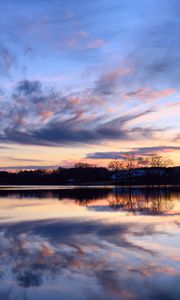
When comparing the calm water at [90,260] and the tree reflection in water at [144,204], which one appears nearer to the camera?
the calm water at [90,260]

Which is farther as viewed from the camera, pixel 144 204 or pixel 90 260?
pixel 144 204

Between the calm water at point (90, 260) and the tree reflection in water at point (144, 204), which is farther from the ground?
the tree reflection in water at point (144, 204)

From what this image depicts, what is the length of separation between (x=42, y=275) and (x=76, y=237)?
5.90 m

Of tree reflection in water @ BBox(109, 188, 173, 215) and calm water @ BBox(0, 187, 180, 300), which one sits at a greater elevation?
tree reflection in water @ BBox(109, 188, 173, 215)

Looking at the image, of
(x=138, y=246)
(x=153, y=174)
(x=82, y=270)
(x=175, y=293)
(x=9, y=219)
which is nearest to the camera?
(x=175, y=293)

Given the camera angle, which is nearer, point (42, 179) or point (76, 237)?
point (76, 237)

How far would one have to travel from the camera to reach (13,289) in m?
8.03

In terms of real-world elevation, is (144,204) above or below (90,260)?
above

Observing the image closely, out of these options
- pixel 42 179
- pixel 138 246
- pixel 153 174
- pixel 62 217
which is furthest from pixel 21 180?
pixel 138 246

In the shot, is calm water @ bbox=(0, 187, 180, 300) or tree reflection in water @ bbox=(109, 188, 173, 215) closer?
calm water @ bbox=(0, 187, 180, 300)

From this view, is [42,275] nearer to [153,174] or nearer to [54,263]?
[54,263]

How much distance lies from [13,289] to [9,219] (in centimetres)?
1352

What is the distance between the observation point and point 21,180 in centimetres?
16412

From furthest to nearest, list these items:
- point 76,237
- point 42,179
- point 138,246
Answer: point 42,179, point 76,237, point 138,246
